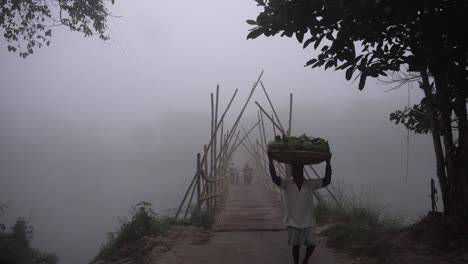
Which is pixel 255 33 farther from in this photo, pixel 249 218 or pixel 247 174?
pixel 247 174

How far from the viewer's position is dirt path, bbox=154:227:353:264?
16.2 ft

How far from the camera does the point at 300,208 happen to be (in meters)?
3.90

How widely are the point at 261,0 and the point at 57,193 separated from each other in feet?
90.7

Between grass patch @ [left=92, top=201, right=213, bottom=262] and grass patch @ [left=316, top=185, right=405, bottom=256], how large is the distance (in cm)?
249

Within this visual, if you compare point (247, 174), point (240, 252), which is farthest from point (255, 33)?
point (247, 174)

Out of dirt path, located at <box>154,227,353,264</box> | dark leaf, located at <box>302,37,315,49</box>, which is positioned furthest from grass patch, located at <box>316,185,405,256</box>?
dark leaf, located at <box>302,37,315,49</box>

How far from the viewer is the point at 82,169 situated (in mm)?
35562

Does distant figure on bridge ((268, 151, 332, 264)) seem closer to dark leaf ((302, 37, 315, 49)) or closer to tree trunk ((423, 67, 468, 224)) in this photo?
dark leaf ((302, 37, 315, 49))

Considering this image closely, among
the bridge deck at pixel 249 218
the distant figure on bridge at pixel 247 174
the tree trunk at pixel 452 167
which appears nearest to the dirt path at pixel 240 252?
the bridge deck at pixel 249 218

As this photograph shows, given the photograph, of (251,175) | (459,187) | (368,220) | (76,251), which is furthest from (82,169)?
(459,187)

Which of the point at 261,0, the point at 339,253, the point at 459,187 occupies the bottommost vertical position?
the point at 339,253

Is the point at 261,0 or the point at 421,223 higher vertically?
the point at 261,0

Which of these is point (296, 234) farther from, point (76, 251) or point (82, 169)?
point (82, 169)

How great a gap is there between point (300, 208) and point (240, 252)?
1.76 m
